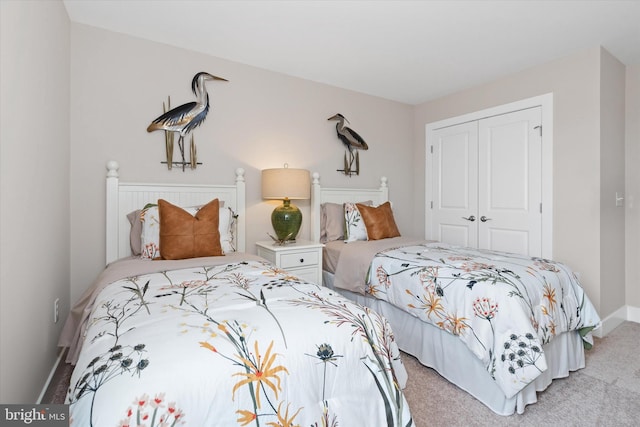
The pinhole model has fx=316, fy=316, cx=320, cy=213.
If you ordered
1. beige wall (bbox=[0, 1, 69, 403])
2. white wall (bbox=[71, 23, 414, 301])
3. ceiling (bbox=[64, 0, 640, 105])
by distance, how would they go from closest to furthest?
beige wall (bbox=[0, 1, 69, 403]), ceiling (bbox=[64, 0, 640, 105]), white wall (bbox=[71, 23, 414, 301])

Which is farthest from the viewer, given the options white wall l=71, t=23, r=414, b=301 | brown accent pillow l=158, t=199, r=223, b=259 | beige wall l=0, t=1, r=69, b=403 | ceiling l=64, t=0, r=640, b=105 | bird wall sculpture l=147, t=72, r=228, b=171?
bird wall sculpture l=147, t=72, r=228, b=171

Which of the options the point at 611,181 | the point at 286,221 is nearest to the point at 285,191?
the point at 286,221

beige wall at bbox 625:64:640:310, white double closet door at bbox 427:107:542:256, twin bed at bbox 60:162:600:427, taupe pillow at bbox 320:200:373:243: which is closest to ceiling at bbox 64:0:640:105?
beige wall at bbox 625:64:640:310

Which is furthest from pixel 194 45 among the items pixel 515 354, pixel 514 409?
pixel 514 409

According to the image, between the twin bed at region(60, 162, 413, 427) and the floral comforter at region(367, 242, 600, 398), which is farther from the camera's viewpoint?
the floral comforter at region(367, 242, 600, 398)

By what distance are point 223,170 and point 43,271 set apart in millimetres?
1518

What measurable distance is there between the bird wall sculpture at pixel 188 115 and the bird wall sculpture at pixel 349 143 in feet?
4.46

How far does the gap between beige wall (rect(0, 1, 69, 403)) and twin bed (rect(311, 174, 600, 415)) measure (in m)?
2.03

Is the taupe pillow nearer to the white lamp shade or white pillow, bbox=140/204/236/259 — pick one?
the white lamp shade

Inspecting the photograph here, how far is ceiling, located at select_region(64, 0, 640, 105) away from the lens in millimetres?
2146

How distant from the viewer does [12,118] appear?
1.27m

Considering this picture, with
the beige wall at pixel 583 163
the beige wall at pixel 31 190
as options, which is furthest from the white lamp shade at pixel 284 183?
the beige wall at pixel 583 163

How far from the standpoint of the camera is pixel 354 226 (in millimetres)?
3131

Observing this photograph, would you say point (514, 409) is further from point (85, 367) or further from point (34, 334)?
point (34, 334)
